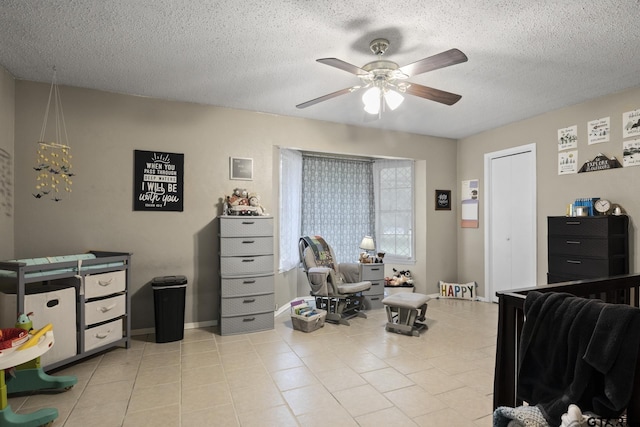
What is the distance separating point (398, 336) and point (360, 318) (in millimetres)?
754

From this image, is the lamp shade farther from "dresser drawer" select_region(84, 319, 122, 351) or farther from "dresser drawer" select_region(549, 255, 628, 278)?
"dresser drawer" select_region(84, 319, 122, 351)

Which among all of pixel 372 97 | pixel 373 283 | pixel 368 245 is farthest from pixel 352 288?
pixel 372 97

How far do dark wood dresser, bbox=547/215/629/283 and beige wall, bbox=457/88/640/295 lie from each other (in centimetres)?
16

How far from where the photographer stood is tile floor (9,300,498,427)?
209cm

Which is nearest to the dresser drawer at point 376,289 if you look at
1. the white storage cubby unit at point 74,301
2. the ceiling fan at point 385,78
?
the ceiling fan at point 385,78

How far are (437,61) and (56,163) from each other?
3473mm

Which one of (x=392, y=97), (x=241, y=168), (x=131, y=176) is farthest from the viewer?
(x=241, y=168)

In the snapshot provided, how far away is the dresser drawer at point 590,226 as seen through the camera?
332 centimetres

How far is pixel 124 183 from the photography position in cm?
359

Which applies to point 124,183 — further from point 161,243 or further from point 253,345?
point 253,345

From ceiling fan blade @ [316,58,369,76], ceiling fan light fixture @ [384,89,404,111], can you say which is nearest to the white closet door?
ceiling fan light fixture @ [384,89,404,111]

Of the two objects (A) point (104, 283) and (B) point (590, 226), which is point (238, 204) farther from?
(B) point (590, 226)

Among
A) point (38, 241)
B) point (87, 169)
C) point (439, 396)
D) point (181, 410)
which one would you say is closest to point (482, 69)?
point (439, 396)

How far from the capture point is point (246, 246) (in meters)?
3.70
